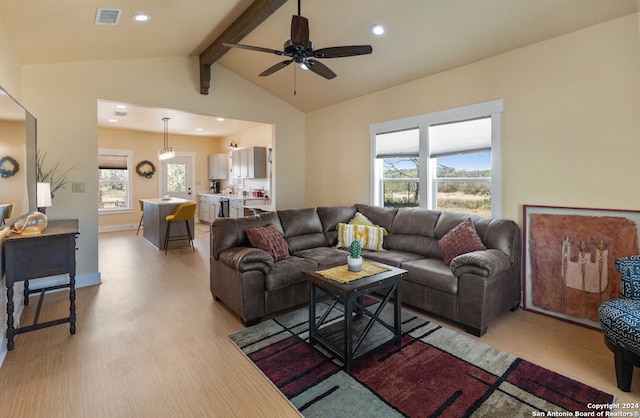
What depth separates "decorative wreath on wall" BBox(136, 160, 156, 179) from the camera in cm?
900

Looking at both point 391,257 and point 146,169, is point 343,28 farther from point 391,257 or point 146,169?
point 146,169

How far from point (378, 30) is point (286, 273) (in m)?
2.91

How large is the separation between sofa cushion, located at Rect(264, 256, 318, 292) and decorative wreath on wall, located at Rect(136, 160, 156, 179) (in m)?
7.46

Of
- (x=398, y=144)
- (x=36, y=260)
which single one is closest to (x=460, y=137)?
(x=398, y=144)

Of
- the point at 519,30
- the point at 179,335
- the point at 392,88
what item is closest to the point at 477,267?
the point at 519,30

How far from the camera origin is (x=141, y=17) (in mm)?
3256

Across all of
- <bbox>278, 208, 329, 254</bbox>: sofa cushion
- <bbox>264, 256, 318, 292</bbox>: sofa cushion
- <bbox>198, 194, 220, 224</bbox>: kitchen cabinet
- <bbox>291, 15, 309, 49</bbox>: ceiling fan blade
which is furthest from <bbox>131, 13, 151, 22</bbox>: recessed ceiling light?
<bbox>198, 194, 220, 224</bbox>: kitchen cabinet

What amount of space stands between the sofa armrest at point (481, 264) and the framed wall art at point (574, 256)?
567mm

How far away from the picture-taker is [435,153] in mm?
4309

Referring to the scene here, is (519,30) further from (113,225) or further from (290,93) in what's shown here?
(113,225)

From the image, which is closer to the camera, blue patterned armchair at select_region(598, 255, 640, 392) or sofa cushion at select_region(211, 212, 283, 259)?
blue patterned armchair at select_region(598, 255, 640, 392)

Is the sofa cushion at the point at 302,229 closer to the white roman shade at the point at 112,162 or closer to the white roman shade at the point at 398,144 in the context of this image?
the white roman shade at the point at 398,144

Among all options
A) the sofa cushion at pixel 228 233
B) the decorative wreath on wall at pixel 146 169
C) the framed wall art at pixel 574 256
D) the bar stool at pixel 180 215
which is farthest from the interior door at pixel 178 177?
the framed wall art at pixel 574 256

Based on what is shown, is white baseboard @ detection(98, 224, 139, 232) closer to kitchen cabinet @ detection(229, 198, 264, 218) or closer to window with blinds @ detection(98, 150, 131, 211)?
window with blinds @ detection(98, 150, 131, 211)
